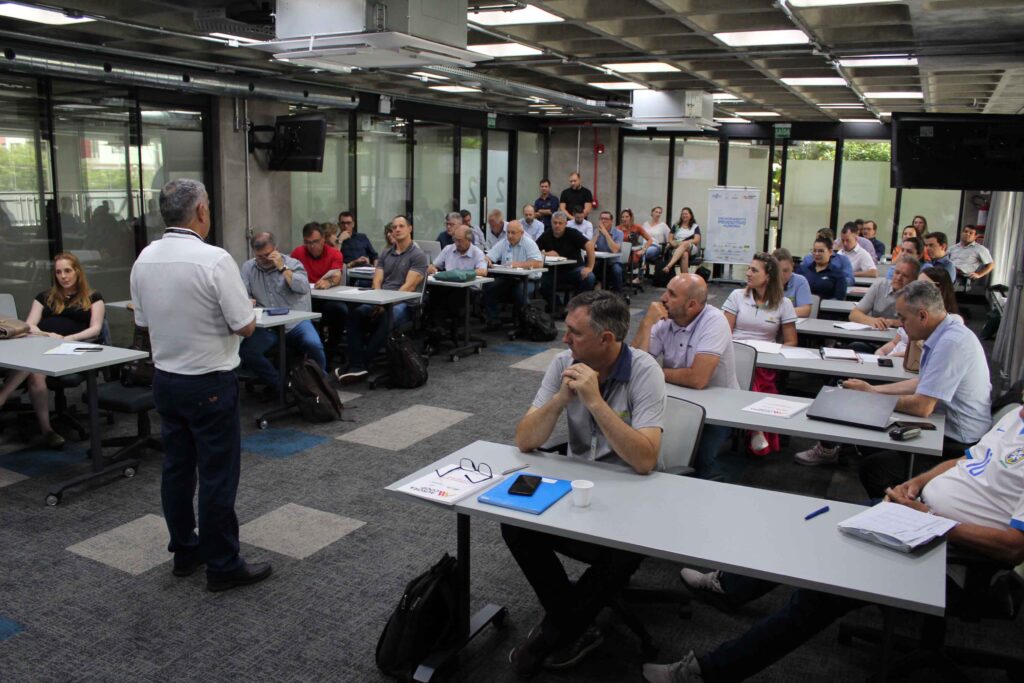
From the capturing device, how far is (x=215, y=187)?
9.08 m

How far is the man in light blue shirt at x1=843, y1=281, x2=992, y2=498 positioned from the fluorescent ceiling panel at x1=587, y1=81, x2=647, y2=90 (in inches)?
249

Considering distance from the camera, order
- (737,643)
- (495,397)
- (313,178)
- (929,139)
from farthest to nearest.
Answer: (313,178)
(495,397)
(929,139)
(737,643)

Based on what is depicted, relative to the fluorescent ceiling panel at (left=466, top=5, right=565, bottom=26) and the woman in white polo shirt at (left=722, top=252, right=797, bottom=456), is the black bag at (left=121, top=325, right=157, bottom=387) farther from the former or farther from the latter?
the woman in white polo shirt at (left=722, top=252, right=797, bottom=456)

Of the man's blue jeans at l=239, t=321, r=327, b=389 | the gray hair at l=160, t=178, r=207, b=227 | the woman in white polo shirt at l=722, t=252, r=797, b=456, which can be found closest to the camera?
the gray hair at l=160, t=178, r=207, b=227

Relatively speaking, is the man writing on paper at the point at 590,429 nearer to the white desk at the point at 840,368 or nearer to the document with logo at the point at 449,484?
the document with logo at the point at 449,484

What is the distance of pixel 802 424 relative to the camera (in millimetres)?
3557

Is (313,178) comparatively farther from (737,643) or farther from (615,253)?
(737,643)

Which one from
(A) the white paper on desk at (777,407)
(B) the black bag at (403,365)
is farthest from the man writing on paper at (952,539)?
(B) the black bag at (403,365)

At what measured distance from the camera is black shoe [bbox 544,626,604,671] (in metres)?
2.94

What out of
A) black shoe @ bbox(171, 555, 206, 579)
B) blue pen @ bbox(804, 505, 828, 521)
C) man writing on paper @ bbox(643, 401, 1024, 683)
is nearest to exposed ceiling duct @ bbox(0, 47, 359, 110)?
black shoe @ bbox(171, 555, 206, 579)

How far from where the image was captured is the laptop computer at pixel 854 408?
3.49 meters

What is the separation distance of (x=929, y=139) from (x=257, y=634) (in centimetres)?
578

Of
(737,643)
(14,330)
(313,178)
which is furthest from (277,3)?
(313,178)

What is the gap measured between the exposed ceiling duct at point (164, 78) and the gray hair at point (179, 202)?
411 centimetres
